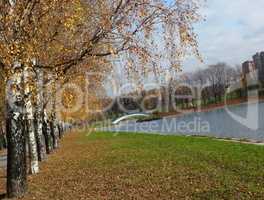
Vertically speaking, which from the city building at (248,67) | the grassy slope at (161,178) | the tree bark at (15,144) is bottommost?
the grassy slope at (161,178)

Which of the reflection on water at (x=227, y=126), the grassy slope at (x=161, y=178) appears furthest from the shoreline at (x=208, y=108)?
the grassy slope at (x=161, y=178)

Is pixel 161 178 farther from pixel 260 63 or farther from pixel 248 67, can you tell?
pixel 248 67

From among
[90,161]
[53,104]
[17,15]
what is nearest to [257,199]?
[17,15]

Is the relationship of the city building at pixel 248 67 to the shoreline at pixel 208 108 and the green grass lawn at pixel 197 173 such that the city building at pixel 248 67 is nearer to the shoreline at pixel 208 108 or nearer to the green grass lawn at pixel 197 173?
the shoreline at pixel 208 108

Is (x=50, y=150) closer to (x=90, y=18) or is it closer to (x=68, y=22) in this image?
(x=90, y=18)

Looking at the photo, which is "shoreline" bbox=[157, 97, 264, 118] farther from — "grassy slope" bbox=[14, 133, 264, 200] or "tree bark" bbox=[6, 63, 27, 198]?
"tree bark" bbox=[6, 63, 27, 198]

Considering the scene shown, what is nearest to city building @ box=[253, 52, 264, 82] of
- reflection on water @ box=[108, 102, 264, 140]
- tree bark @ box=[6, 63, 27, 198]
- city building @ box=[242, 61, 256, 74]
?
city building @ box=[242, 61, 256, 74]

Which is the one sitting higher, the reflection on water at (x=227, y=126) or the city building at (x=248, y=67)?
the city building at (x=248, y=67)

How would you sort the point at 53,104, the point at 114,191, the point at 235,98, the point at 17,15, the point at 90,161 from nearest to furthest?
the point at 17,15
the point at 114,191
the point at 90,161
the point at 53,104
the point at 235,98

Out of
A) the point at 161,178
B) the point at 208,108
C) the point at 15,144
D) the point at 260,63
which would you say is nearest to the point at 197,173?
the point at 161,178

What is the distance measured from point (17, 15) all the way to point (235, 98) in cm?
10263

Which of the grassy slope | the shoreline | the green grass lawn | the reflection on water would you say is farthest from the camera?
the shoreline

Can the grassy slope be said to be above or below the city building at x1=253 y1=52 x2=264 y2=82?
below

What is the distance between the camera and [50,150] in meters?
30.2
